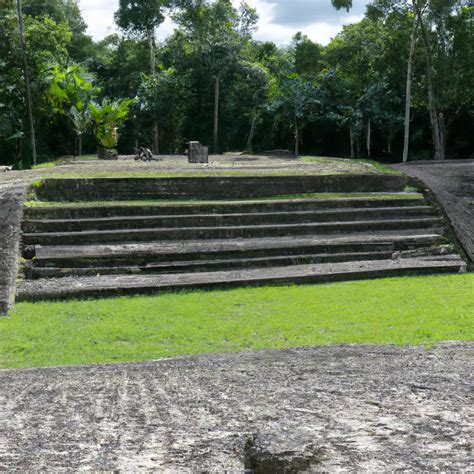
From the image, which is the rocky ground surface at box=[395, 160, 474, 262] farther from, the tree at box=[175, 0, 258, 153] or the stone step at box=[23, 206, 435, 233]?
the tree at box=[175, 0, 258, 153]

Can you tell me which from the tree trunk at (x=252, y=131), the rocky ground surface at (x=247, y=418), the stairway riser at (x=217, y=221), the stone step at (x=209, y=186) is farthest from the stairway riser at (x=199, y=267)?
the tree trunk at (x=252, y=131)

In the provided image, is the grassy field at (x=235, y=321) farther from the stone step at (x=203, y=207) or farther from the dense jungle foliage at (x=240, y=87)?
the dense jungle foliage at (x=240, y=87)

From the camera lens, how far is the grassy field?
15.2 ft

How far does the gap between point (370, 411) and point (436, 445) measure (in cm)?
37

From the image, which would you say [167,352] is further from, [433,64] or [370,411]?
[433,64]

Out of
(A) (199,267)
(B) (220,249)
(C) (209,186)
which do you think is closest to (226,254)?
(B) (220,249)

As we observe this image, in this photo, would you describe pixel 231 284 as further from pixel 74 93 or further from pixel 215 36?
pixel 215 36

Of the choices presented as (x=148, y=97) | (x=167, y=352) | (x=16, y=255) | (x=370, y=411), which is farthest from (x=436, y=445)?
(x=148, y=97)

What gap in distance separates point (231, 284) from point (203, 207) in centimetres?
206

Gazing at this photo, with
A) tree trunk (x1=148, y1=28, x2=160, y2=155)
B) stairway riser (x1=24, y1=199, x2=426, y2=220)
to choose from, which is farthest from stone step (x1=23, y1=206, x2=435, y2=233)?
tree trunk (x1=148, y1=28, x2=160, y2=155)

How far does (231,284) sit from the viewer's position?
6.93m

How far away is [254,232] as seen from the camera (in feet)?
27.2

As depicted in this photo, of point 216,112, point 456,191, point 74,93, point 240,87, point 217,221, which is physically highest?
point 240,87

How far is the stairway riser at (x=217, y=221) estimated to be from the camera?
7.98m
